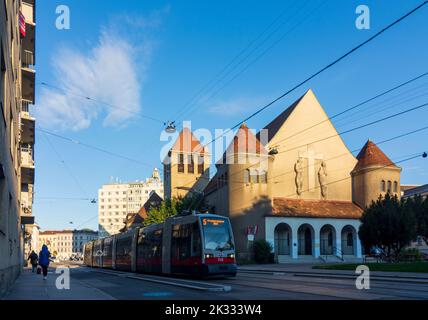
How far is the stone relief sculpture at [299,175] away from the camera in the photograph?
58.0m

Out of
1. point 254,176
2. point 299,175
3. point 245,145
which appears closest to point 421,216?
point 299,175

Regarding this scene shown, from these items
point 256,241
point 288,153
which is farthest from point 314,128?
point 256,241

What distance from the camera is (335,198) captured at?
60.3 metres

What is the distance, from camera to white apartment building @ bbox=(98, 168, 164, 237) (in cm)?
17300

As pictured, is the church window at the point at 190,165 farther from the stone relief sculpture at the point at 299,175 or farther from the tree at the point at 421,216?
the tree at the point at 421,216

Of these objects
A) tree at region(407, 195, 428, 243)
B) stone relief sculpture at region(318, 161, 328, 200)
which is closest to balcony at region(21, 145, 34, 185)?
tree at region(407, 195, 428, 243)

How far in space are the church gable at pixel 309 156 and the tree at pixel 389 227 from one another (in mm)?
18611

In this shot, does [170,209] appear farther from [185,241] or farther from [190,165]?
[185,241]

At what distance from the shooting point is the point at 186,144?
281 feet

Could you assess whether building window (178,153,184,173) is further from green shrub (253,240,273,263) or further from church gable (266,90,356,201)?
green shrub (253,240,273,263)

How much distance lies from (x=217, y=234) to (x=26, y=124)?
708 inches

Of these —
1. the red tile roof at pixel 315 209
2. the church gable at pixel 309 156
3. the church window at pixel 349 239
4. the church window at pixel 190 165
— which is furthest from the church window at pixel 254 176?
the church window at pixel 190 165
